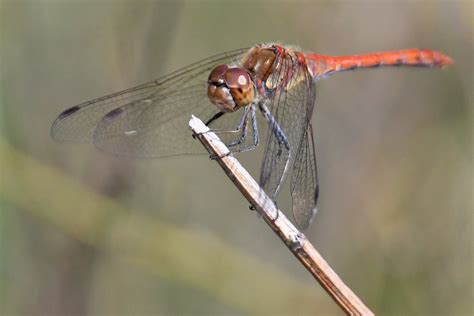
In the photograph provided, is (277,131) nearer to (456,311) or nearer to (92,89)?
(456,311)

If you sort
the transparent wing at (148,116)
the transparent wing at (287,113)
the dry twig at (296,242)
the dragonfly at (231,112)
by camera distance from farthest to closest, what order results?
the transparent wing at (148,116)
the dragonfly at (231,112)
the transparent wing at (287,113)
the dry twig at (296,242)

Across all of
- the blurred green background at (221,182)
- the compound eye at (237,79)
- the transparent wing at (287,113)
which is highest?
the compound eye at (237,79)

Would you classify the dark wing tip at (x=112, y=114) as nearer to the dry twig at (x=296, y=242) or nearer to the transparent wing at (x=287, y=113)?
the transparent wing at (x=287, y=113)

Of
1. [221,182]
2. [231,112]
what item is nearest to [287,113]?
[231,112]

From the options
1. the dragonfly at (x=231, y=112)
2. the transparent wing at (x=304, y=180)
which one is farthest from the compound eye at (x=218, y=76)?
the transparent wing at (x=304, y=180)

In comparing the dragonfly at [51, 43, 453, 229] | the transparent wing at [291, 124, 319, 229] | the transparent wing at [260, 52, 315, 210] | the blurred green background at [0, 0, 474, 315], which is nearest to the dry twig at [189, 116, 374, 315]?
the transparent wing at [260, 52, 315, 210]

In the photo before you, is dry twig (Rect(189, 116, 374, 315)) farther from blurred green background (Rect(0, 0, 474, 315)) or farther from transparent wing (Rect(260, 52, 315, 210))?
blurred green background (Rect(0, 0, 474, 315))

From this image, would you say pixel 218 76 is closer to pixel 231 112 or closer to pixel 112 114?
pixel 231 112
